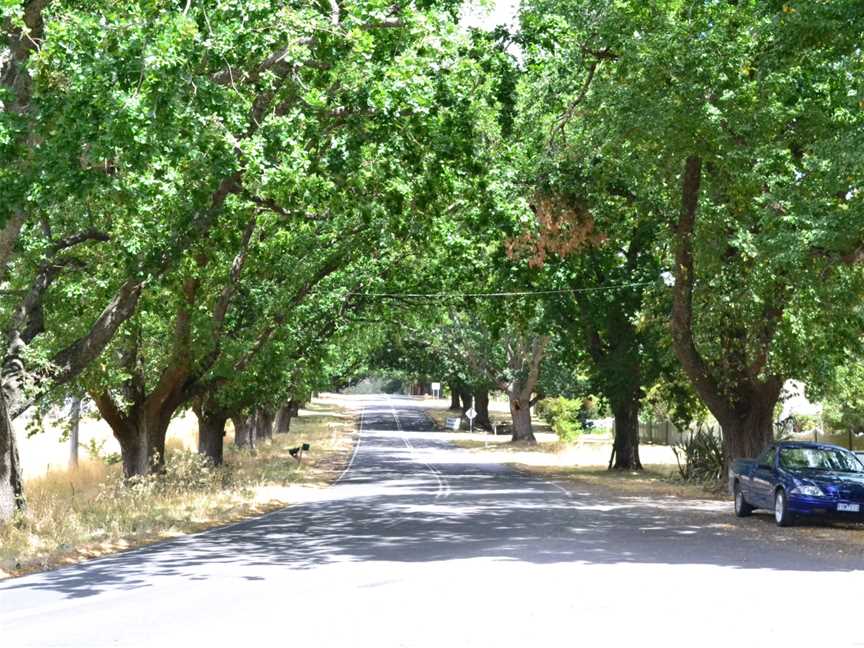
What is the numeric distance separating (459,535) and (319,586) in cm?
570

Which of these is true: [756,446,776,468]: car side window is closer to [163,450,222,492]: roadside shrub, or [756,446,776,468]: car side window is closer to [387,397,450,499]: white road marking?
[387,397,450,499]: white road marking

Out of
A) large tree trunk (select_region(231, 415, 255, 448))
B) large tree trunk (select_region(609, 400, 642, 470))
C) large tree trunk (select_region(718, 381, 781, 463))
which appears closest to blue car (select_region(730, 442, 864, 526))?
large tree trunk (select_region(718, 381, 781, 463))

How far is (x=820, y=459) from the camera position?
1977 cm

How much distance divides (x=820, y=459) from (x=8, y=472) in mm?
14505

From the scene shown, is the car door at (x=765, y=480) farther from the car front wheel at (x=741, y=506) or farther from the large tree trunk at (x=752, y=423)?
the large tree trunk at (x=752, y=423)

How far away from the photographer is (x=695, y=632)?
8586 millimetres

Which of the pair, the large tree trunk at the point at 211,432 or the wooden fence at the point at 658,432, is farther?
the wooden fence at the point at 658,432

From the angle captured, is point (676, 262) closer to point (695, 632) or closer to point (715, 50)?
point (715, 50)

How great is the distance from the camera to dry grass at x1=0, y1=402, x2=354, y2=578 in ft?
50.8

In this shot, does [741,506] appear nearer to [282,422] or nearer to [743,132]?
[743,132]

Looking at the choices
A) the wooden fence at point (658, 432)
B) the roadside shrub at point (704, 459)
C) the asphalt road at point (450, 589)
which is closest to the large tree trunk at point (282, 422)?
the wooden fence at point (658, 432)

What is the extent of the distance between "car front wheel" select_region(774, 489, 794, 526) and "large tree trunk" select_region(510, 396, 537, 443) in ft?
135

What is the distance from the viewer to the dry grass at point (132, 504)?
1548 centimetres

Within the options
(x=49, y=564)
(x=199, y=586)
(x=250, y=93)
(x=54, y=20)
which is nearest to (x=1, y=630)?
(x=199, y=586)
